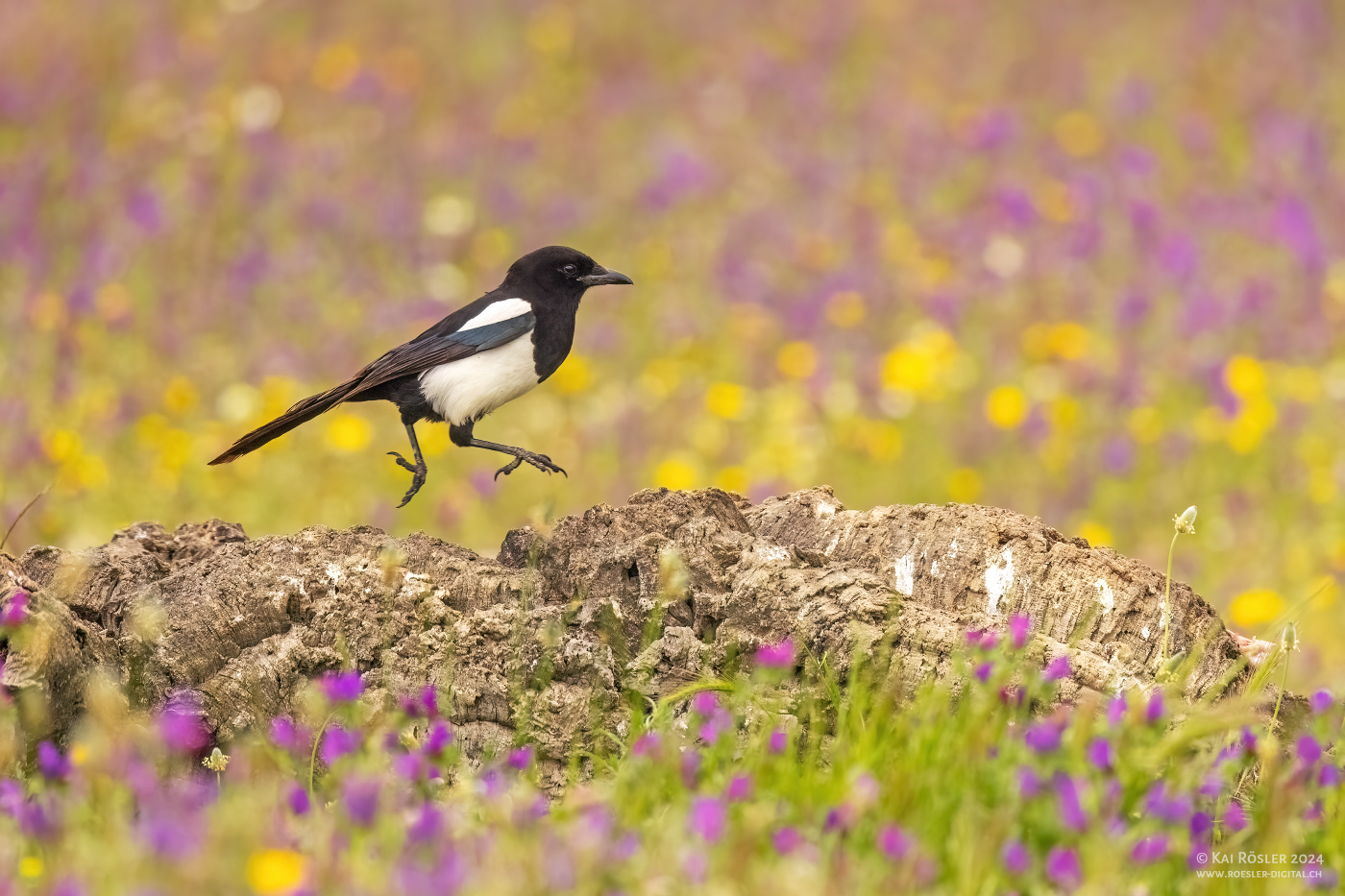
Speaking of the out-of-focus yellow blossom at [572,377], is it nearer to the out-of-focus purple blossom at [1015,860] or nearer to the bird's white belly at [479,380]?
the bird's white belly at [479,380]

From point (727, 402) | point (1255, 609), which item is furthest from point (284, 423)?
point (1255, 609)

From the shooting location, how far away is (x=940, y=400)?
349 inches

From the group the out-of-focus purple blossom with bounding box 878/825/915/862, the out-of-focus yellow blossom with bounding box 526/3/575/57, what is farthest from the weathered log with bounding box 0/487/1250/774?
the out-of-focus yellow blossom with bounding box 526/3/575/57

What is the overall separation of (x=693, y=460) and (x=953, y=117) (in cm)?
690

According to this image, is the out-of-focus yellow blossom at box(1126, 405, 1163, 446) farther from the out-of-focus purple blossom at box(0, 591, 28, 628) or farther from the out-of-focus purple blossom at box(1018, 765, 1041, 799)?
the out-of-focus purple blossom at box(0, 591, 28, 628)

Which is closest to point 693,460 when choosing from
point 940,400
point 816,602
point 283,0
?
point 940,400

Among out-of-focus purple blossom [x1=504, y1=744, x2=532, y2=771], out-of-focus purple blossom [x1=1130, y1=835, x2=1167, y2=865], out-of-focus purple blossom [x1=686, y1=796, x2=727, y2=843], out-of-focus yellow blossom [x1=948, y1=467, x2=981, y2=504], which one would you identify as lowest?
out-of-focus purple blossom [x1=1130, y1=835, x2=1167, y2=865]

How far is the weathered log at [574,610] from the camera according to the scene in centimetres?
358

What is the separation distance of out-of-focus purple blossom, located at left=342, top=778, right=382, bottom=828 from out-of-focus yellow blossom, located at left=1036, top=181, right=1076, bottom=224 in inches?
381

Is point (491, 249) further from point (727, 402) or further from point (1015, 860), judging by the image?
point (1015, 860)

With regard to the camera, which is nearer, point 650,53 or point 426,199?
point 426,199

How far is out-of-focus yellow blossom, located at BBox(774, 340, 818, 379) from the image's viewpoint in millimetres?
8922

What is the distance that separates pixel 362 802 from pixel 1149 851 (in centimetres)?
125

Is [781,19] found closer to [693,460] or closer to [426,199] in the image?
[426,199]
